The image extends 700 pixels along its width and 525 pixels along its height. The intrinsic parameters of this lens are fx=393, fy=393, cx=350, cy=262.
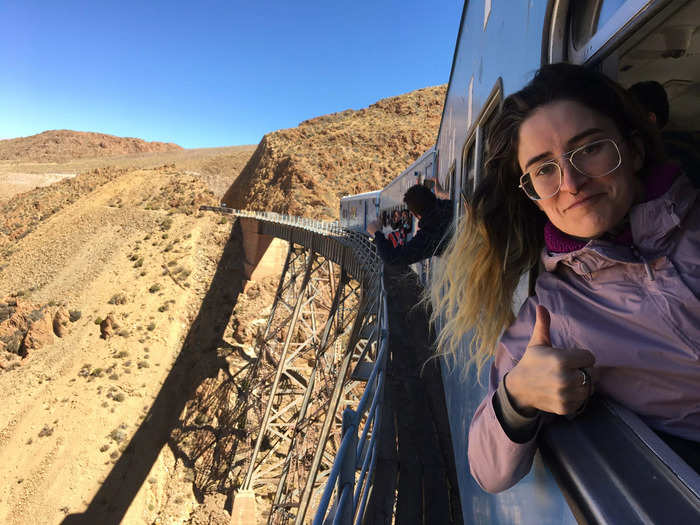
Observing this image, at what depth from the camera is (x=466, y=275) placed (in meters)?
1.36

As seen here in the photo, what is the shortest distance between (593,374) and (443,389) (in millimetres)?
3501

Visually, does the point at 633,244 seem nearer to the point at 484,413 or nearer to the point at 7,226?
the point at 484,413

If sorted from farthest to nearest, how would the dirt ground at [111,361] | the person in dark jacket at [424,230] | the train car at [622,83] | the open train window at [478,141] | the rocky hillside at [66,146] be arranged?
1. the rocky hillside at [66,146]
2. the dirt ground at [111,361]
3. the person in dark jacket at [424,230]
4. the open train window at [478,141]
5. the train car at [622,83]

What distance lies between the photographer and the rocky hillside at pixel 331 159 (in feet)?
96.8

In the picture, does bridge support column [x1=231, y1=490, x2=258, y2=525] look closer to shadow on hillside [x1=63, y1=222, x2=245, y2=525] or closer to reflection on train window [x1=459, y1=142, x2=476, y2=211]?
shadow on hillside [x1=63, y1=222, x2=245, y2=525]

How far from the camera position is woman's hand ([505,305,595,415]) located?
75 cm

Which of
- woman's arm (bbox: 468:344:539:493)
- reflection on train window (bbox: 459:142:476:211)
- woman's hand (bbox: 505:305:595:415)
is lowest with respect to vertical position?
woman's arm (bbox: 468:344:539:493)

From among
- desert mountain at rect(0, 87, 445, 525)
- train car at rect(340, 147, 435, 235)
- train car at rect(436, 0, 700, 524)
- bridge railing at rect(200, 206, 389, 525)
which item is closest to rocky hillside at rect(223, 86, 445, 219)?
desert mountain at rect(0, 87, 445, 525)

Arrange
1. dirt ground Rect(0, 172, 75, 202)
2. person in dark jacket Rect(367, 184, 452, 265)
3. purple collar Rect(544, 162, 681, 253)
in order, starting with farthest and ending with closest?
dirt ground Rect(0, 172, 75, 202), person in dark jacket Rect(367, 184, 452, 265), purple collar Rect(544, 162, 681, 253)

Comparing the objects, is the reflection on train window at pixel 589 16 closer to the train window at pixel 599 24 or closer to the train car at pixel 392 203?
the train window at pixel 599 24

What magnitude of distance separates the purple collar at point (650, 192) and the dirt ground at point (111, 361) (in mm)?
16994

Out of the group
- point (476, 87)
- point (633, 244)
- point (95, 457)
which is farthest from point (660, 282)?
point (95, 457)

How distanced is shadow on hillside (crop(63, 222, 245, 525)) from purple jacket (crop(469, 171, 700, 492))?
1686cm

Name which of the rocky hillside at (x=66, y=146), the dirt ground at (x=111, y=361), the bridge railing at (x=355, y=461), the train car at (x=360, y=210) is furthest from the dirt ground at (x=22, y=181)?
the bridge railing at (x=355, y=461)
